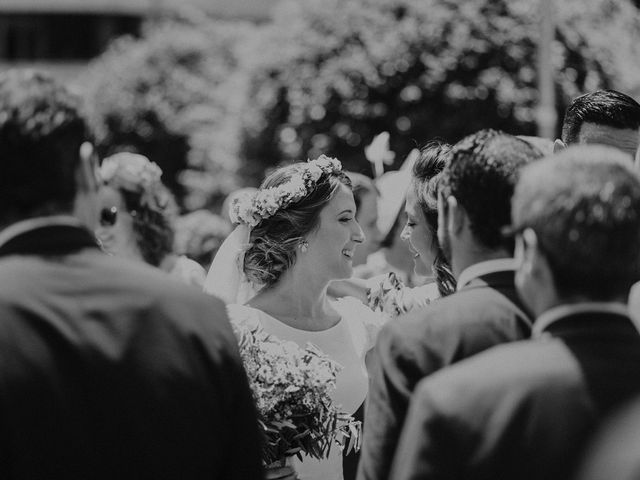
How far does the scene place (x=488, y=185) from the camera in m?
2.79

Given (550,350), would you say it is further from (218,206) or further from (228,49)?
(228,49)

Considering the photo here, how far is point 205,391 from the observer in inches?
96.7

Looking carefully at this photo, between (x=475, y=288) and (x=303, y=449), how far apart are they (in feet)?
4.54

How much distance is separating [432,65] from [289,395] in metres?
11.9

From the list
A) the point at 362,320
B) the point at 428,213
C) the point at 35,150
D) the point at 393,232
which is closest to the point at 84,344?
the point at 35,150

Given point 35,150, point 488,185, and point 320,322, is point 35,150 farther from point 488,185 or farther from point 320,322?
point 320,322

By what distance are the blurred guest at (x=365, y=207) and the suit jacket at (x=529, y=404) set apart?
177 inches

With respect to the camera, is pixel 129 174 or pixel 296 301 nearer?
pixel 296 301

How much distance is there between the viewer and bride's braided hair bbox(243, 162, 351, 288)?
15.9 feet

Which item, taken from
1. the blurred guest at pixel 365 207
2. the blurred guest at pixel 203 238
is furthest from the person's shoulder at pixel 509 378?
the blurred guest at pixel 203 238

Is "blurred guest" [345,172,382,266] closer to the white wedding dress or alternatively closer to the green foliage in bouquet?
the white wedding dress

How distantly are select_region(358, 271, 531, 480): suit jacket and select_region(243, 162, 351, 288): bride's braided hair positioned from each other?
6.84 feet

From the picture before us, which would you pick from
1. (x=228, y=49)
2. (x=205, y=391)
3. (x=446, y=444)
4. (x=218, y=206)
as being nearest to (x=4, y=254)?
(x=205, y=391)

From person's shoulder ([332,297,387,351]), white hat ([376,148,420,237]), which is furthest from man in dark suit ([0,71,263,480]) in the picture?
white hat ([376,148,420,237])
